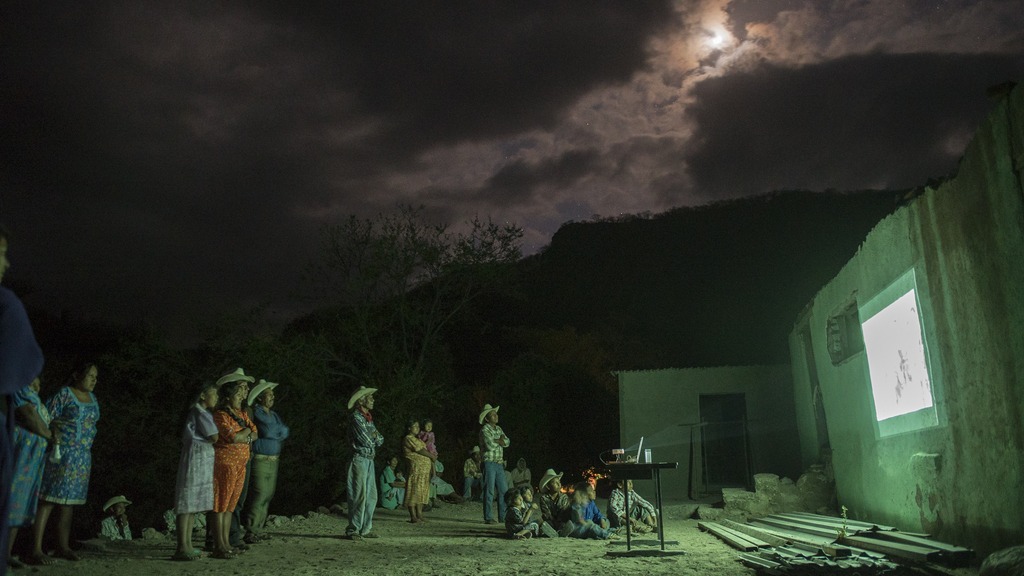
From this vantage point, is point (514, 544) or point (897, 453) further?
point (514, 544)

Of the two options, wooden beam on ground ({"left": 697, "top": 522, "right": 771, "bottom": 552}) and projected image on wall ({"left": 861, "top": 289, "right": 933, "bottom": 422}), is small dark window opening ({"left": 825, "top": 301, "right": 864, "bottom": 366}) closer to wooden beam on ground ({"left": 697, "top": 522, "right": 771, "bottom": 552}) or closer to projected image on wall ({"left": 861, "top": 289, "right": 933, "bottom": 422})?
projected image on wall ({"left": 861, "top": 289, "right": 933, "bottom": 422})

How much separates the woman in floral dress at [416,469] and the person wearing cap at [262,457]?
3307 millimetres

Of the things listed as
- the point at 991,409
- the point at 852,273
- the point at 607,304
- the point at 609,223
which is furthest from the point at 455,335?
the point at 991,409

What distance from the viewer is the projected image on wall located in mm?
6223

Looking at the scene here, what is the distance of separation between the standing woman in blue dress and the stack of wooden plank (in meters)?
5.53

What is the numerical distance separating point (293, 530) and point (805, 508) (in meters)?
7.48

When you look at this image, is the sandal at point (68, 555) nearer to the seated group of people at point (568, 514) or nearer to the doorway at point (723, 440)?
the seated group of people at point (568, 514)

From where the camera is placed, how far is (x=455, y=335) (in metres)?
33.7

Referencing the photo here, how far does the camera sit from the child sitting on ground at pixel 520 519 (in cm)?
865

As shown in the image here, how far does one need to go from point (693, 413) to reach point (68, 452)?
1343 cm

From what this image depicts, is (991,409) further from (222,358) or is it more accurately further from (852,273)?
(222,358)

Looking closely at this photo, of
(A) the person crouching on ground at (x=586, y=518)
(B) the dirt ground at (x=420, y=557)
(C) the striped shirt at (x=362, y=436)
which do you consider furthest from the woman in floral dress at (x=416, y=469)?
(A) the person crouching on ground at (x=586, y=518)

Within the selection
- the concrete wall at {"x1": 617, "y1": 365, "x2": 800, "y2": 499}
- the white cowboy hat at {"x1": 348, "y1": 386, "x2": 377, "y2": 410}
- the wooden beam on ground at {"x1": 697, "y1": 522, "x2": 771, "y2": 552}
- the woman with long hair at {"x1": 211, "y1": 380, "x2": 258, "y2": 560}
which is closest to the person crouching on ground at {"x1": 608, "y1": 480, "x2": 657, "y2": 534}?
the wooden beam on ground at {"x1": 697, "y1": 522, "x2": 771, "y2": 552}

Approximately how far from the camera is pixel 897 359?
684cm
